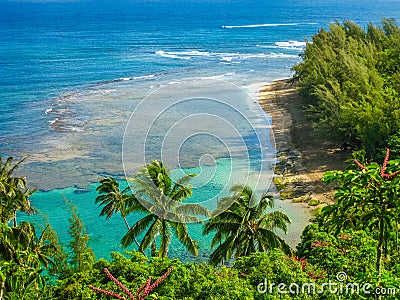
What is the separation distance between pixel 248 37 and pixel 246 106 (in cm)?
6905

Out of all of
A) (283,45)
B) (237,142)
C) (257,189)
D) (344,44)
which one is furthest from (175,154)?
(283,45)

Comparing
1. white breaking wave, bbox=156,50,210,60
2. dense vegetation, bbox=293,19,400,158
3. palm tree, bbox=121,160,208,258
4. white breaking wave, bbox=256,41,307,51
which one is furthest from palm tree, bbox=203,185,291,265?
white breaking wave, bbox=256,41,307,51

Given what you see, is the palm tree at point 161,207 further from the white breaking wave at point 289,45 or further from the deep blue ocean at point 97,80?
the white breaking wave at point 289,45

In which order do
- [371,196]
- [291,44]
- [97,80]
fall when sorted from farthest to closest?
[291,44]
[97,80]
[371,196]

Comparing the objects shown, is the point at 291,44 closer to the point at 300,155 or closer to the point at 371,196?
the point at 300,155

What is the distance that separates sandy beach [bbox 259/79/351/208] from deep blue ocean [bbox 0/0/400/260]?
219cm

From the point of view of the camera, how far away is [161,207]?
22250mm

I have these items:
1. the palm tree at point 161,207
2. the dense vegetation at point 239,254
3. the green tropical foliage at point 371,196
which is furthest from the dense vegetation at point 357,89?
the green tropical foliage at point 371,196

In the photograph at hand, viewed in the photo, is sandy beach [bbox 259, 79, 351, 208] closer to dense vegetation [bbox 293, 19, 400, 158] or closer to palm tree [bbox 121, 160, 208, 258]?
dense vegetation [bbox 293, 19, 400, 158]

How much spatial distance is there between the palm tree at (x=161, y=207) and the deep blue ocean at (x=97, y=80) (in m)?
6.53

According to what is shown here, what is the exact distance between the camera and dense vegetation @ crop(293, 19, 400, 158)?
120ft

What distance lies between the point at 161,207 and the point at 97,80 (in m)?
58.1

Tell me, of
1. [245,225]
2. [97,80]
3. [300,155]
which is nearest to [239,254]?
[245,225]

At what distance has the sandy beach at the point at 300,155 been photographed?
35781 mm
